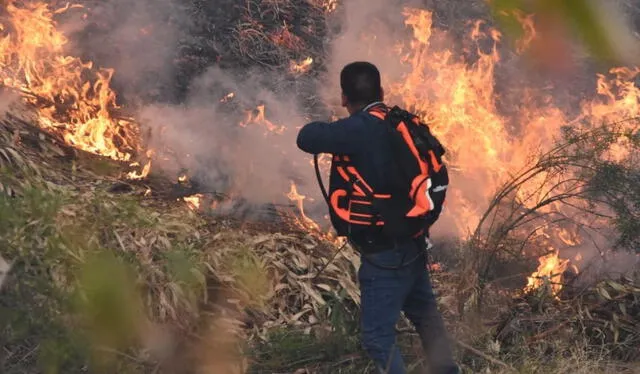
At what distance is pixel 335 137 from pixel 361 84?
39 cm

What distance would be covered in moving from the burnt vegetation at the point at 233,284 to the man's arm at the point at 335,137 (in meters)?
1.34

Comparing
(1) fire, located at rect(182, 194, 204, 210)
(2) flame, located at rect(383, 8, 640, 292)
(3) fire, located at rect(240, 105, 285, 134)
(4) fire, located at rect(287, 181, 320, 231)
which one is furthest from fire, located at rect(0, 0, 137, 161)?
(2) flame, located at rect(383, 8, 640, 292)

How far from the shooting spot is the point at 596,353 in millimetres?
4367

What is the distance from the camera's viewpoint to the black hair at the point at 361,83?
3.32 m

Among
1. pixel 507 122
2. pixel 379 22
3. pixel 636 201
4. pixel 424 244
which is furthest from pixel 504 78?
pixel 424 244

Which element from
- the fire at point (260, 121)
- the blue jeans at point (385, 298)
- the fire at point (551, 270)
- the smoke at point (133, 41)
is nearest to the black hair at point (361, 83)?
the blue jeans at point (385, 298)

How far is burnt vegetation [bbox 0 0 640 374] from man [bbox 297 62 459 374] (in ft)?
2.86

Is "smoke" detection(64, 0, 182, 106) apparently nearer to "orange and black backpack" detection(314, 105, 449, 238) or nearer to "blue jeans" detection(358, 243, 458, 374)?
"orange and black backpack" detection(314, 105, 449, 238)

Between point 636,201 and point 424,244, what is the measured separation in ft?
6.84

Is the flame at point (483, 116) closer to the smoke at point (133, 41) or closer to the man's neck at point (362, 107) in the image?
the smoke at point (133, 41)

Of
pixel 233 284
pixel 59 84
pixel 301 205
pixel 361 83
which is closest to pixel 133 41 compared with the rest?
pixel 59 84

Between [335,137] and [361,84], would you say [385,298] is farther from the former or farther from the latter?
[361,84]

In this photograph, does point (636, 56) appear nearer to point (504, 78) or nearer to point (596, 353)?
point (504, 78)

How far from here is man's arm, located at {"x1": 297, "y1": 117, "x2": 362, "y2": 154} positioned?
312 centimetres
